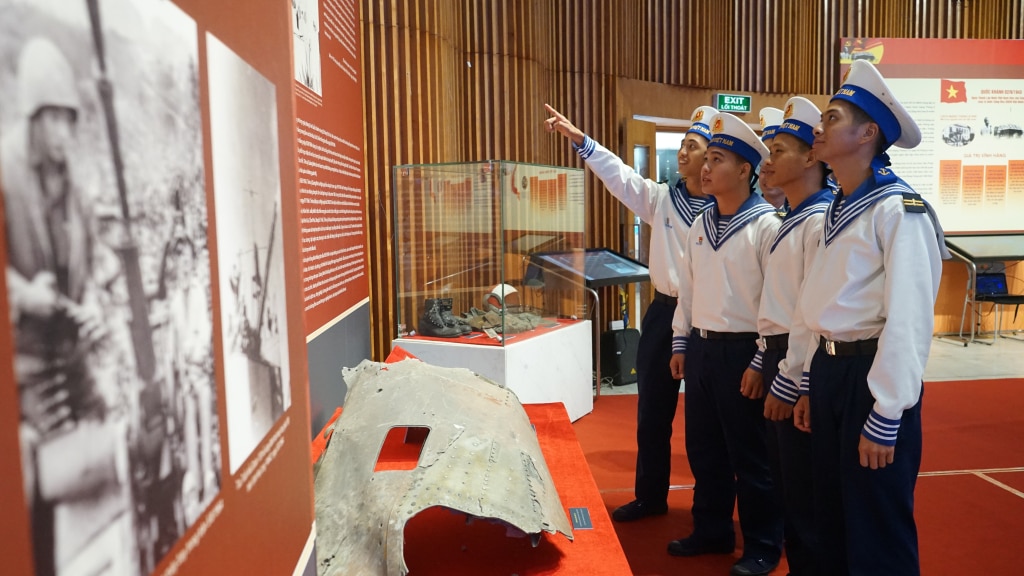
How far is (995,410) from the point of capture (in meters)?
5.59

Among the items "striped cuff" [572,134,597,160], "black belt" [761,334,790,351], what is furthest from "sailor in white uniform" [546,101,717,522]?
"black belt" [761,334,790,351]

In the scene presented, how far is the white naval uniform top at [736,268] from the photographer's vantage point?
3.06m

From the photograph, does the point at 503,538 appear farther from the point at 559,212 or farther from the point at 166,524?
the point at 559,212

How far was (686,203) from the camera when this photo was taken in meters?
3.70

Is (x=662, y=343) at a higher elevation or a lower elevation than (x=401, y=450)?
higher

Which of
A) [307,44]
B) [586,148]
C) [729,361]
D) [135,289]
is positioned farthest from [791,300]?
[135,289]

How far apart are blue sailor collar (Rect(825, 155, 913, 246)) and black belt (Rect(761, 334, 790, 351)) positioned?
567mm

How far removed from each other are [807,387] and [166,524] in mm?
2313

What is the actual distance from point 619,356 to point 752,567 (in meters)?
3.58

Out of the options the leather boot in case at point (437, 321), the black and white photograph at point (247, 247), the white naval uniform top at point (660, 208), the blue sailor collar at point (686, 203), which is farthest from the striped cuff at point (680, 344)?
the black and white photograph at point (247, 247)

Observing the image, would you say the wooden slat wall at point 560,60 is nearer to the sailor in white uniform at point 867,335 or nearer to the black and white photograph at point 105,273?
the sailor in white uniform at point 867,335

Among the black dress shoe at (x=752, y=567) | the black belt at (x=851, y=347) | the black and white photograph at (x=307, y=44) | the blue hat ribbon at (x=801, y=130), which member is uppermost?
the black and white photograph at (x=307, y=44)

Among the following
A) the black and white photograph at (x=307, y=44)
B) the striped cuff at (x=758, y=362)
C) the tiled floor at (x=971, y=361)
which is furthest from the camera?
the tiled floor at (x=971, y=361)

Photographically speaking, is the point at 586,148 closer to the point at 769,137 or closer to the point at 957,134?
the point at 769,137
